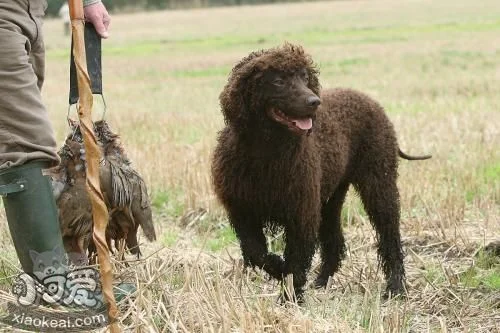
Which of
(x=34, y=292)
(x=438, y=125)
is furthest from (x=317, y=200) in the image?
(x=438, y=125)

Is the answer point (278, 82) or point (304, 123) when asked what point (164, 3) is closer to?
point (278, 82)

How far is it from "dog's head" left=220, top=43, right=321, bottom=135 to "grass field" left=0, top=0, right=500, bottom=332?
84cm

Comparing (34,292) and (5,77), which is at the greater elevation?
(5,77)

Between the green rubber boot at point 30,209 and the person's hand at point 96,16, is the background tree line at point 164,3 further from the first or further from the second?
the green rubber boot at point 30,209

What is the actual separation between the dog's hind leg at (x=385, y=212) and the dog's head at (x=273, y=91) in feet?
3.59

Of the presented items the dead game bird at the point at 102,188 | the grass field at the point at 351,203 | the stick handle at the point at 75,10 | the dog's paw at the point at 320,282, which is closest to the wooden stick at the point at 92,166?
the stick handle at the point at 75,10

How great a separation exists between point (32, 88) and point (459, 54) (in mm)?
19247

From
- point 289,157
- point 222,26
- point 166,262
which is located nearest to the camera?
point 166,262

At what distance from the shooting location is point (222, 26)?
44.1 meters

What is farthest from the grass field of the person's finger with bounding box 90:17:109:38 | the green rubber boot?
the person's finger with bounding box 90:17:109:38

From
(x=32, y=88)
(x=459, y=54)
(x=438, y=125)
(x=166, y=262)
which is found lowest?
(x=459, y=54)

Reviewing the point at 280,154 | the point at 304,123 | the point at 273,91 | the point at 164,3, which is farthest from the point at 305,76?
the point at 164,3

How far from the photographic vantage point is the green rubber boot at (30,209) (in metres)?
3.75

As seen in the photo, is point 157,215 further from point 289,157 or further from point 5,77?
point 5,77
